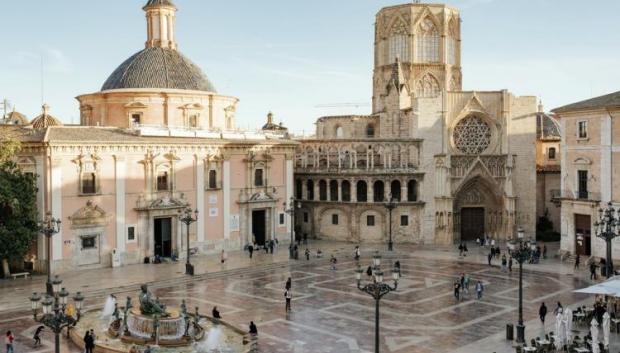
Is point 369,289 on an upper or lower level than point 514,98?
lower

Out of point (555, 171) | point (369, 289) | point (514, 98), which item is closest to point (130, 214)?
point (369, 289)

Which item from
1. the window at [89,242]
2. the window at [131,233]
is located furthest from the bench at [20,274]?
the window at [131,233]

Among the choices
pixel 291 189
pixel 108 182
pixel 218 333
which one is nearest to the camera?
pixel 218 333

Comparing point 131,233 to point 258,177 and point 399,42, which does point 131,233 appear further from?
point 399,42

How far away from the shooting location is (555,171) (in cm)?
5597

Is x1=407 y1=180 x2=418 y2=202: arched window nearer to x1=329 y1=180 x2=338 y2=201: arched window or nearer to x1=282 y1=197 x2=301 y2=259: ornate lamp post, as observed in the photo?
x1=329 y1=180 x2=338 y2=201: arched window

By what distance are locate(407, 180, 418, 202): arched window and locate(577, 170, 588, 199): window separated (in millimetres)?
12552

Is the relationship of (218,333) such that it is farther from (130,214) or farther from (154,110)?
(154,110)

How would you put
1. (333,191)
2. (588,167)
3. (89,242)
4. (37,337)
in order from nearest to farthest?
(37,337) → (89,242) → (588,167) → (333,191)

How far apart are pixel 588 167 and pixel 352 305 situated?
19102mm

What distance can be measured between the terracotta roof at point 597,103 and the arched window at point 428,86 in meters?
17.0

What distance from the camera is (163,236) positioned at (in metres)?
42.7

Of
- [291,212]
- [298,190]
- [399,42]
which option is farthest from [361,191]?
[399,42]

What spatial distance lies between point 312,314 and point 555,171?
34.8 m
